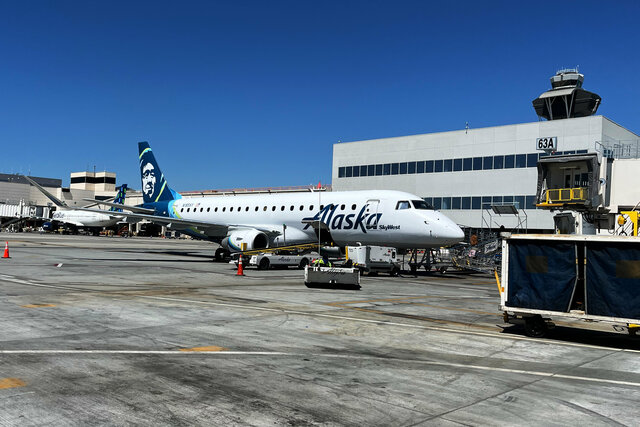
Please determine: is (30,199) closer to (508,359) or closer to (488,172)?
(488,172)

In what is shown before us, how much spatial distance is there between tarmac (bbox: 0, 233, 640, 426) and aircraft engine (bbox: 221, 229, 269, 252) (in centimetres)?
1681

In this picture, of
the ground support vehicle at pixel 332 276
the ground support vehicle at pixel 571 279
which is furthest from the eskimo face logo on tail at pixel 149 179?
the ground support vehicle at pixel 571 279

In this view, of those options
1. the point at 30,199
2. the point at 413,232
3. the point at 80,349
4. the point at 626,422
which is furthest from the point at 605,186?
the point at 30,199

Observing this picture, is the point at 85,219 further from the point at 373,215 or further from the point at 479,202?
the point at 373,215

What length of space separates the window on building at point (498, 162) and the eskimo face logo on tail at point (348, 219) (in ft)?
87.8

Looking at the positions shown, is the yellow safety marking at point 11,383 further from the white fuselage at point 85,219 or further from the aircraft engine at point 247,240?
the white fuselage at point 85,219

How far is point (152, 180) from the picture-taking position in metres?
45.4

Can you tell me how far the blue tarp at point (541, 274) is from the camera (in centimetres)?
1183

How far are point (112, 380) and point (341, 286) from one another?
1519 centimetres

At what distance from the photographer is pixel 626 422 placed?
621cm

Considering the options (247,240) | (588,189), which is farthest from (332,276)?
(588,189)

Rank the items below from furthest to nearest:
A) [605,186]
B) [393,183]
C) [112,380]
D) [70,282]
Result: [393,183] < [605,186] < [70,282] < [112,380]

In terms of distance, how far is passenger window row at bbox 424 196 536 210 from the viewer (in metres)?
50.5

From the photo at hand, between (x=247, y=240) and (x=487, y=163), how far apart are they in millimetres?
30448
